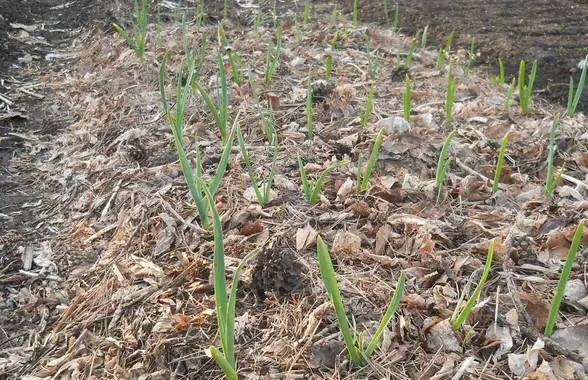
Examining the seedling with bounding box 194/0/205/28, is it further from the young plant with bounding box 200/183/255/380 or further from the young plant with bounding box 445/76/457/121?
the young plant with bounding box 200/183/255/380

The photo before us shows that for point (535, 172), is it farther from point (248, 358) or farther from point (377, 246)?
point (248, 358)

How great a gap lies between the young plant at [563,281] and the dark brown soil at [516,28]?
2058 millimetres

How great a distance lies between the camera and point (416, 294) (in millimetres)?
1536

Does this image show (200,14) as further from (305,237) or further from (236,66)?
(305,237)

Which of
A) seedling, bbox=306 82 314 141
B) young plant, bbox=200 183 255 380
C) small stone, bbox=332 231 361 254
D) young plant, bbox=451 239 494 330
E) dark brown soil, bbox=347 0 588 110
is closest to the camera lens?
young plant, bbox=200 183 255 380

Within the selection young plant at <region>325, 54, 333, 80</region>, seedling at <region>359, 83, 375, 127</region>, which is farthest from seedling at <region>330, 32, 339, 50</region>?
seedling at <region>359, 83, 375, 127</region>

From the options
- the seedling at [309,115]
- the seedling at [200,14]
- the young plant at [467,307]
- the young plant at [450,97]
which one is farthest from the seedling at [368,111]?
the seedling at [200,14]

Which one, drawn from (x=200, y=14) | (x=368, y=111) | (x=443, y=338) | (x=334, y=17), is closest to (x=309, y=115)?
(x=368, y=111)

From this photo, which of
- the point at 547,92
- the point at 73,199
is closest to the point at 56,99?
the point at 73,199

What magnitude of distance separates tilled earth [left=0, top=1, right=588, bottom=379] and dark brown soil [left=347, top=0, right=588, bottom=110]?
432 mm

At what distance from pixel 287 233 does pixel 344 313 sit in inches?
22.4

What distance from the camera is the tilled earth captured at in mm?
1437

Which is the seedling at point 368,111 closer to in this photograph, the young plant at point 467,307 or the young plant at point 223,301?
the young plant at point 467,307

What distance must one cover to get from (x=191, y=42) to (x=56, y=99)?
0.89 m
